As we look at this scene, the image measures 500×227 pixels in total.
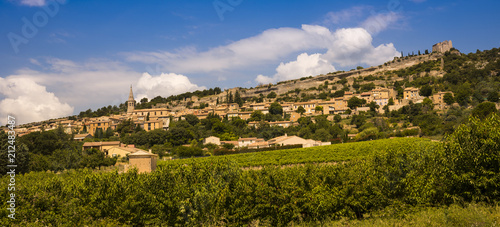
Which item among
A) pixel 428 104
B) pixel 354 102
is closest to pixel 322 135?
pixel 428 104

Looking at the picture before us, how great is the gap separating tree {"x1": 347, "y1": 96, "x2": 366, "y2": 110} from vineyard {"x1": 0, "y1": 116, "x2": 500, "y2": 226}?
65593mm

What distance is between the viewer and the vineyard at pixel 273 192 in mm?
15000

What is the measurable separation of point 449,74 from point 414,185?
275 feet

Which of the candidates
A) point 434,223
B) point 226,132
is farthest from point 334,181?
point 226,132

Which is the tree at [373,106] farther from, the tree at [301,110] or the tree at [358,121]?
the tree at [301,110]

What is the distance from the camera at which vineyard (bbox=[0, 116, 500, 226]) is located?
15.0 meters

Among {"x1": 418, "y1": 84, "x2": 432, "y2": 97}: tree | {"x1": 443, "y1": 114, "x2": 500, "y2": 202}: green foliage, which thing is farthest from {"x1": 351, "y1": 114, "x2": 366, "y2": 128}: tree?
{"x1": 443, "y1": 114, "x2": 500, "y2": 202}: green foliage

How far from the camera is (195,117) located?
8169 centimetres

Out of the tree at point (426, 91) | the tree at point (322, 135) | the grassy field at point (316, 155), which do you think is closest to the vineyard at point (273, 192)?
the grassy field at point (316, 155)

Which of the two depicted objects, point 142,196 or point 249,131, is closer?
point 142,196

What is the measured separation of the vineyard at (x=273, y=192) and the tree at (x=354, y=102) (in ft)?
215

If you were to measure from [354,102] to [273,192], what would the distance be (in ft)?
230

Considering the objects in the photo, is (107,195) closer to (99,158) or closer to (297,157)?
(297,157)

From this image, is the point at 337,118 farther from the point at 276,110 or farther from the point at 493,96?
the point at 493,96
